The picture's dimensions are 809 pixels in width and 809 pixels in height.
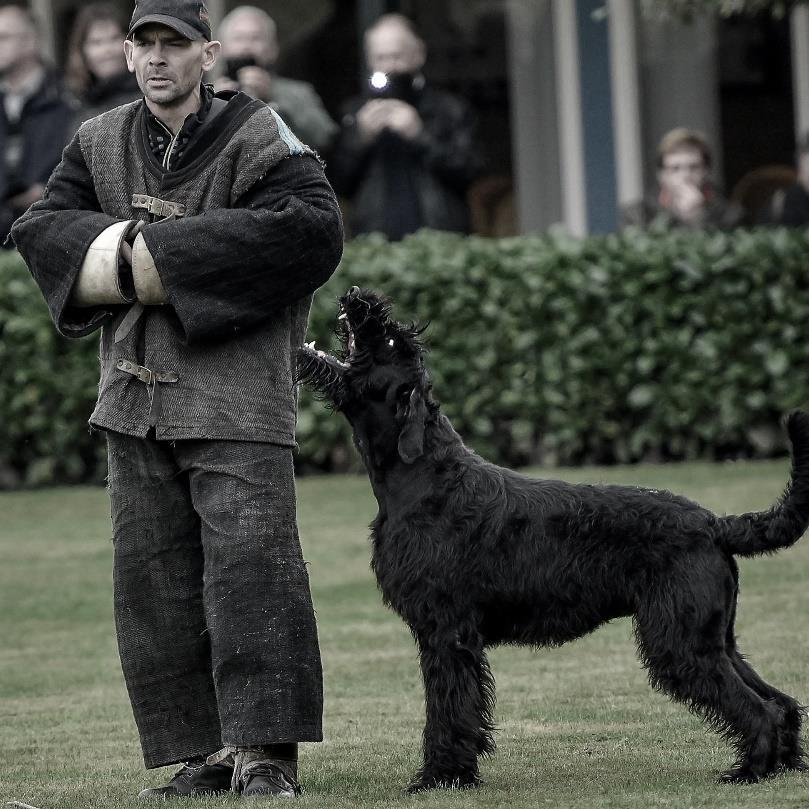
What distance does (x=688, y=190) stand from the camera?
12188 millimetres

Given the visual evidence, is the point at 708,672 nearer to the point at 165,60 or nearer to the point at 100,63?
the point at 165,60

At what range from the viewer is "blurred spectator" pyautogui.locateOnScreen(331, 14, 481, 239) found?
11672 mm

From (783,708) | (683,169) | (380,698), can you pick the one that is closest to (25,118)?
(683,169)

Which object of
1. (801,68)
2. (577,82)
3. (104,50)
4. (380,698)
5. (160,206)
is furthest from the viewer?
(577,82)

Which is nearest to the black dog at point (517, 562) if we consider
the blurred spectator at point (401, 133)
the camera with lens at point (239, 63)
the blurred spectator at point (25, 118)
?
the camera with lens at point (239, 63)

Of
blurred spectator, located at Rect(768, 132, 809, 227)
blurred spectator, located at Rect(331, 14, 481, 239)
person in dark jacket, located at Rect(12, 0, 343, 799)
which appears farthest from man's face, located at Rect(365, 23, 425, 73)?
person in dark jacket, located at Rect(12, 0, 343, 799)

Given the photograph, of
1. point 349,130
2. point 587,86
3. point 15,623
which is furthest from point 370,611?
point 587,86

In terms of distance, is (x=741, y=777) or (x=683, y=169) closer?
(x=741, y=777)

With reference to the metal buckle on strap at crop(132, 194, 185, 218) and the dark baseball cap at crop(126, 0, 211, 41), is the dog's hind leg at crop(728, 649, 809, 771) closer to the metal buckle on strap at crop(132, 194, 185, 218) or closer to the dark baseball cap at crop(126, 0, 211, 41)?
the metal buckle on strap at crop(132, 194, 185, 218)

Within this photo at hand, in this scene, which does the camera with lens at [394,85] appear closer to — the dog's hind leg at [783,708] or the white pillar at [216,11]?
the white pillar at [216,11]

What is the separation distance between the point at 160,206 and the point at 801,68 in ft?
38.9

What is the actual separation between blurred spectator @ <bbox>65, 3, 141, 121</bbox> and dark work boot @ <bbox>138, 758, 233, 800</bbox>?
6705 millimetres

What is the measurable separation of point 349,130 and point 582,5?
4945mm

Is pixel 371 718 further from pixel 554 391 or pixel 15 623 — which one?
pixel 554 391
